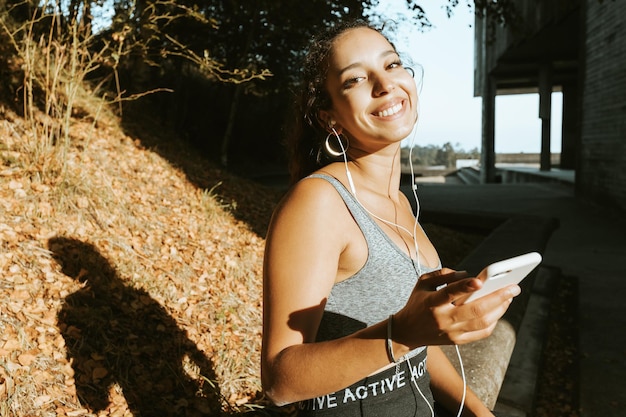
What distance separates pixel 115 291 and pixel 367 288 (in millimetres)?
2256

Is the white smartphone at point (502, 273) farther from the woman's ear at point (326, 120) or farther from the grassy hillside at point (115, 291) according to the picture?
the grassy hillside at point (115, 291)

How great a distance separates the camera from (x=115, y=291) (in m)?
3.18

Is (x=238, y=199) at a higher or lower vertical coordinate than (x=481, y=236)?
higher

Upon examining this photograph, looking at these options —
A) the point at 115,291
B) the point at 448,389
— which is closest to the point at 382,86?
the point at 448,389

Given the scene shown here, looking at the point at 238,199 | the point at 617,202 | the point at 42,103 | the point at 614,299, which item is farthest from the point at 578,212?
the point at 42,103

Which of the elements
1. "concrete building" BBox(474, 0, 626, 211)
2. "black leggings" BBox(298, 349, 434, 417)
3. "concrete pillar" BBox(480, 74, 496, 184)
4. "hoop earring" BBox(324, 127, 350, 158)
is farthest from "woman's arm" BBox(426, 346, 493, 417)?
"concrete pillar" BBox(480, 74, 496, 184)

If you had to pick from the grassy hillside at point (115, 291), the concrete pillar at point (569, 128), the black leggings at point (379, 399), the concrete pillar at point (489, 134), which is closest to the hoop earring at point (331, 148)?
the black leggings at point (379, 399)

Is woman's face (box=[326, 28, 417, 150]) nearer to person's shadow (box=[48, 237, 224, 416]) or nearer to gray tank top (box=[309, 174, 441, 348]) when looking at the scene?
gray tank top (box=[309, 174, 441, 348])

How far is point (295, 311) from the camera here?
3.76 feet

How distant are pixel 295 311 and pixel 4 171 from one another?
3388 millimetres

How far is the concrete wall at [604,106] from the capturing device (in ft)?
32.5

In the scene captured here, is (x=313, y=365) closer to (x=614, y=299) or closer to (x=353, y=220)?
(x=353, y=220)

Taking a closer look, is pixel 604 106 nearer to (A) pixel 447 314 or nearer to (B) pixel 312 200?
Result: (B) pixel 312 200

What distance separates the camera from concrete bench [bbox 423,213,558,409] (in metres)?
2.25
